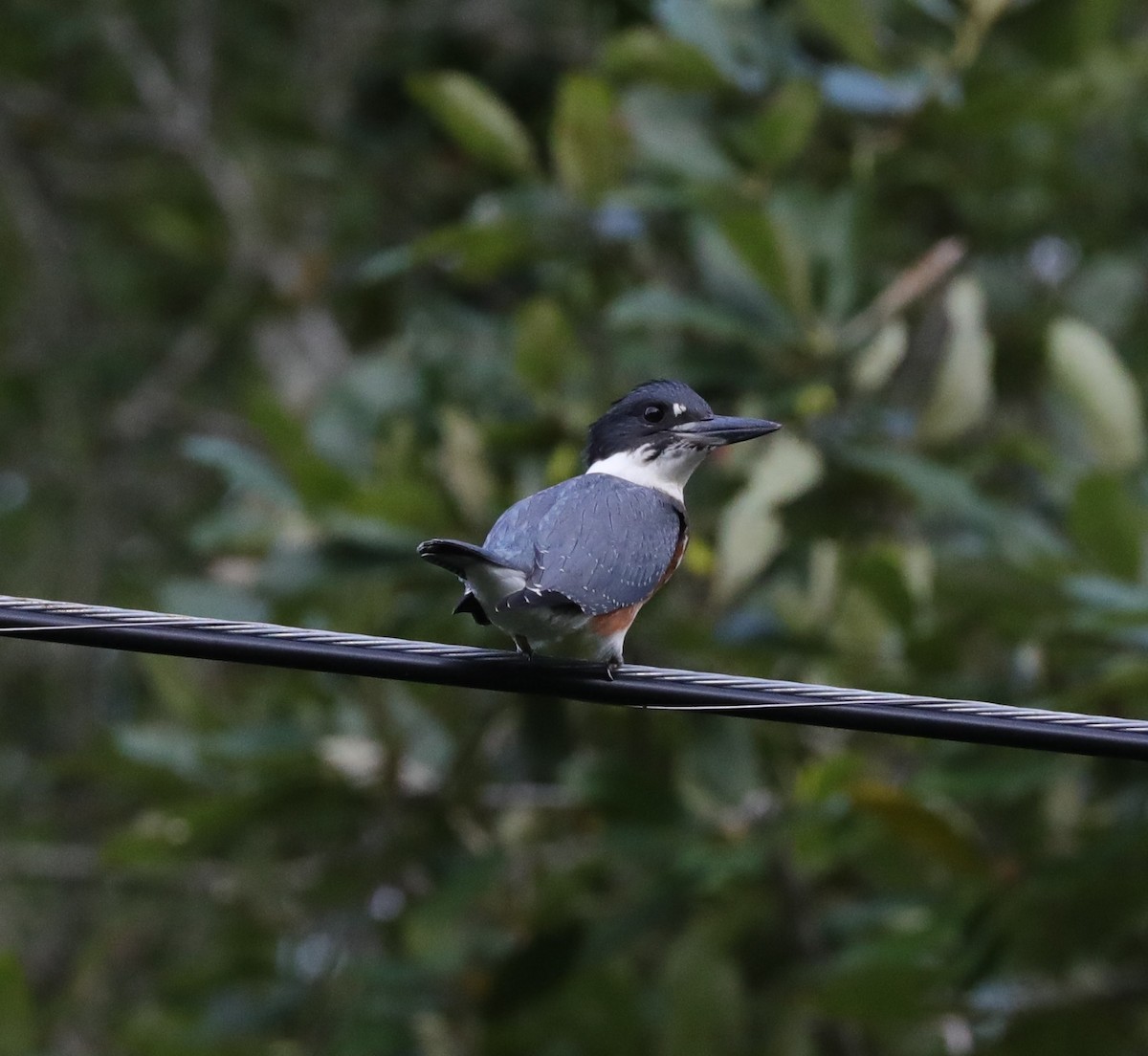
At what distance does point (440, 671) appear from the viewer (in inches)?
106

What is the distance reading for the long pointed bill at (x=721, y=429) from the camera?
398 cm

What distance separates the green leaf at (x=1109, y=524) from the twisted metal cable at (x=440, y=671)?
164 cm

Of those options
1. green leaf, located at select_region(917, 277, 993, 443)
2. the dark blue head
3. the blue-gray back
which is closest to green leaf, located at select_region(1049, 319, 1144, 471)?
green leaf, located at select_region(917, 277, 993, 443)

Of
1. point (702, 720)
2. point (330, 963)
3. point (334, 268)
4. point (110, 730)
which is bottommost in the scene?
point (330, 963)

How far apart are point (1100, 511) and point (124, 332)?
558 centimetres

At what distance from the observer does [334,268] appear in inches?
304

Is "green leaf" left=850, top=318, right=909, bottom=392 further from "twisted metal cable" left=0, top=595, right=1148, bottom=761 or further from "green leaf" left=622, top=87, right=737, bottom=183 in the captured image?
"twisted metal cable" left=0, top=595, right=1148, bottom=761

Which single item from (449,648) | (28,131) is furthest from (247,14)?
(449,648)

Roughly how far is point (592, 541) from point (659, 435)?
81 cm

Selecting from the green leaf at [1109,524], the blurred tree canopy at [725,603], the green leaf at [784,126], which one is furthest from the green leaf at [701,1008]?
the green leaf at [784,126]

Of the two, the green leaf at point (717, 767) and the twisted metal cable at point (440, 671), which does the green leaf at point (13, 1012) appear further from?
the twisted metal cable at point (440, 671)

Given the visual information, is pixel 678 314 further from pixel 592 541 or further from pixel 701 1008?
pixel 701 1008

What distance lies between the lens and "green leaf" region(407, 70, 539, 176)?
5535 mm

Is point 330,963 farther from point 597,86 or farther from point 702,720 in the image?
point 597,86
